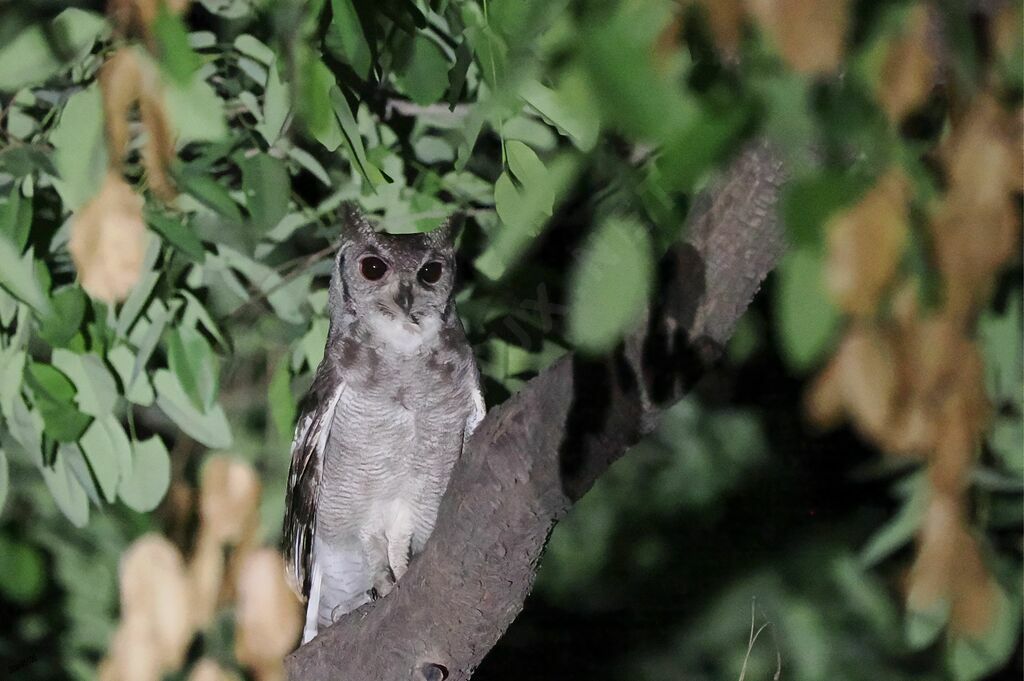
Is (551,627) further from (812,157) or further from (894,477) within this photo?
(812,157)

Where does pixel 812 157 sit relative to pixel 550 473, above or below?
above

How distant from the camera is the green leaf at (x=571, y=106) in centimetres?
69

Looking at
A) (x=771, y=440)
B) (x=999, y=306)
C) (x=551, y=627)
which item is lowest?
(x=551, y=627)

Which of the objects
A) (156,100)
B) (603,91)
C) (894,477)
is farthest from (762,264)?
(894,477)

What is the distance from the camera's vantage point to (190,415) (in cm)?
136

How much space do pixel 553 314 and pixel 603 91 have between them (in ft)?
5.30

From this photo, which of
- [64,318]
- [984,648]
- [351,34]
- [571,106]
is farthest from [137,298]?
[984,648]

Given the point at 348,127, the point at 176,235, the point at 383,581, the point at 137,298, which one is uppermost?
the point at 348,127

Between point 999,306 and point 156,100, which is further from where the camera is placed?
point 999,306

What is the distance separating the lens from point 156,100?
0.95 m

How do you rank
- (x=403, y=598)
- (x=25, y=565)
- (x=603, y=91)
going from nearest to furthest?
(x=603, y=91)
(x=403, y=598)
(x=25, y=565)

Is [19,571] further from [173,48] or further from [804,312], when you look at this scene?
[804,312]

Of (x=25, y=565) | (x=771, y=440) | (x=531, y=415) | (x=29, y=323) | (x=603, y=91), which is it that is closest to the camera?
(x=603, y=91)

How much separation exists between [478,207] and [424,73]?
60 centimetres
